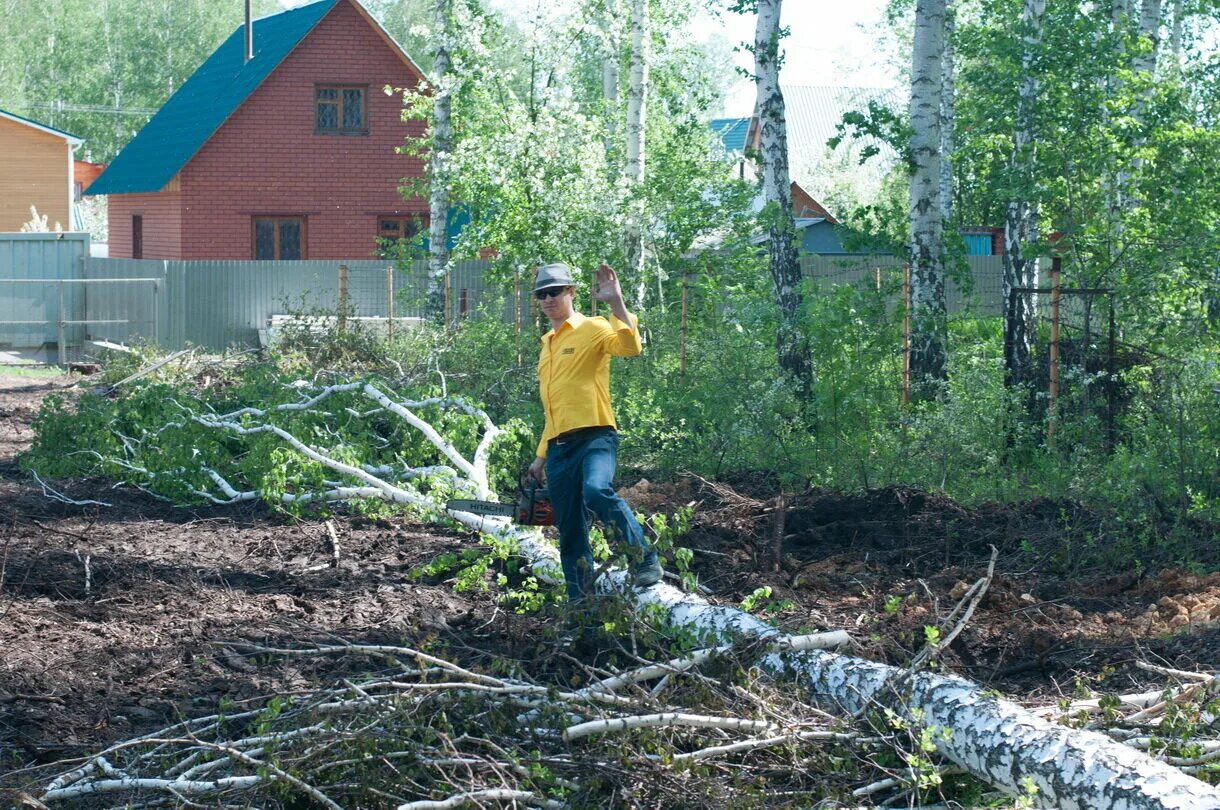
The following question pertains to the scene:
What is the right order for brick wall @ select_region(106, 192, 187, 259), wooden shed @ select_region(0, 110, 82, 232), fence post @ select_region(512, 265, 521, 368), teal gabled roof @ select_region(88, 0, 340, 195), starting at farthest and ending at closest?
wooden shed @ select_region(0, 110, 82, 232), brick wall @ select_region(106, 192, 187, 259), teal gabled roof @ select_region(88, 0, 340, 195), fence post @ select_region(512, 265, 521, 368)

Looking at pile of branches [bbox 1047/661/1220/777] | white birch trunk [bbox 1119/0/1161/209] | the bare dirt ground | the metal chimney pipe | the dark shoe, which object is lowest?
the bare dirt ground

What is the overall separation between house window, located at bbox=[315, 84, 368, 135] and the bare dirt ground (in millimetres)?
21564

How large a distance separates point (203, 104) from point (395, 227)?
590cm

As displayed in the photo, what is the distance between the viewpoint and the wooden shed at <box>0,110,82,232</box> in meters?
43.9

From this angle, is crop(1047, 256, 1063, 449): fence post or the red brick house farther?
the red brick house

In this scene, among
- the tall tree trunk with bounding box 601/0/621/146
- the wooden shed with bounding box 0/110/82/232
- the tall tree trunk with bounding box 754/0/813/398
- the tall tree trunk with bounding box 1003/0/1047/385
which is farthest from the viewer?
the wooden shed with bounding box 0/110/82/232

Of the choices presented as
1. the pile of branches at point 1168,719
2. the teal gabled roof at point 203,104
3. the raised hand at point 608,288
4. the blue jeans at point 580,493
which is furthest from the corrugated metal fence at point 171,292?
the pile of branches at point 1168,719

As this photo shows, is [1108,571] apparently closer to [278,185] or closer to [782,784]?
[782,784]

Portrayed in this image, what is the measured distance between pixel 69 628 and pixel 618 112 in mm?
16853

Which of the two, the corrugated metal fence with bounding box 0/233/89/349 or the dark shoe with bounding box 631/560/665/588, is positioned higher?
the corrugated metal fence with bounding box 0/233/89/349

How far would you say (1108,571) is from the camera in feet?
27.9

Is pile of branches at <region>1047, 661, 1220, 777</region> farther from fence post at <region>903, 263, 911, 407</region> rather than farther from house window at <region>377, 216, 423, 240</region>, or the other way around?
house window at <region>377, 216, 423, 240</region>

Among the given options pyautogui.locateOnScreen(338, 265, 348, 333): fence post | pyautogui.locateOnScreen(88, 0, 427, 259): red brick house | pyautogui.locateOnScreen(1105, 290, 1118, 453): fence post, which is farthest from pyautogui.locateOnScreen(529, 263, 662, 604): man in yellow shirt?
pyautogui.locateOnScreen(88, 0, 427, 259): red brick house

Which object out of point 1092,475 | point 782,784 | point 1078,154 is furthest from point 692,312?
point 782,784
